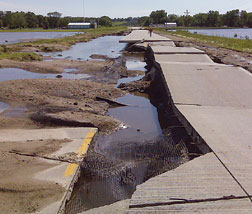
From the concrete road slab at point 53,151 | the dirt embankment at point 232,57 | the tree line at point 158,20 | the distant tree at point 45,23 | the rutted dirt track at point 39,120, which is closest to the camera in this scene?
the rutted dirt track at point 39,120

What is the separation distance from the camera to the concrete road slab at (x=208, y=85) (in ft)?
23.2

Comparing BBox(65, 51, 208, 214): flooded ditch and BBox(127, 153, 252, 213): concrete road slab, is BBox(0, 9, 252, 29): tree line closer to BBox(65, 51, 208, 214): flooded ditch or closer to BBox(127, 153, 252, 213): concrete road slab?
BBox(65, 51, 208, 214): flooded ditch

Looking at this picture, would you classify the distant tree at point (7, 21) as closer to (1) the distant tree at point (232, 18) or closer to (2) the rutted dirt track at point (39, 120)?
(1) the distant tree at point (232, 18)

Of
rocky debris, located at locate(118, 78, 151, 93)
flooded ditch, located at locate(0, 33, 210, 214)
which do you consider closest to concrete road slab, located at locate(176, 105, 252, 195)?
flooded ditch, located at locate(0, 33, 210, 214)

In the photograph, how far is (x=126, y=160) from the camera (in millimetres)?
5168

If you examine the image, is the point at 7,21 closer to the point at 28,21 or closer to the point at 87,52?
the point at 28,21

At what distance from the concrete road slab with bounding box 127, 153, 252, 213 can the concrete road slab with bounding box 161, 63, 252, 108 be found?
3.41m

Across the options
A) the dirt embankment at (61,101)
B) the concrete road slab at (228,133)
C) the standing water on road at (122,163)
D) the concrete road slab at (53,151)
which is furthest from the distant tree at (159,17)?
the concrete road slab at (53,151)

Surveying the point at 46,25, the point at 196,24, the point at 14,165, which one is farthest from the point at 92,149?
the point at 196,24

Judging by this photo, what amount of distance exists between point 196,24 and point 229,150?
154 metres

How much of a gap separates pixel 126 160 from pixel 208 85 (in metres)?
4.58

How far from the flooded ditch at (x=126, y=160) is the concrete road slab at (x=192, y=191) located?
94 cm

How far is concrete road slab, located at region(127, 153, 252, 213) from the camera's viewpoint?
293cm

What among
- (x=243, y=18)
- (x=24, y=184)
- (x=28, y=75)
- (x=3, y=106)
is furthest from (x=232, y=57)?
(x=243, y=18)
